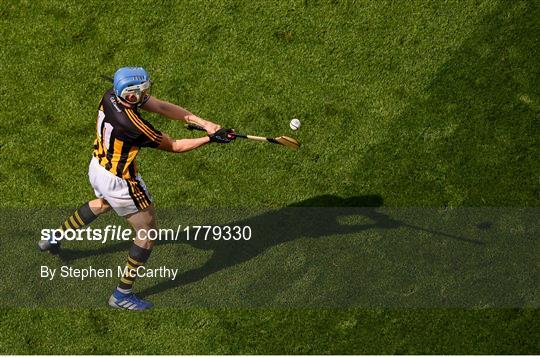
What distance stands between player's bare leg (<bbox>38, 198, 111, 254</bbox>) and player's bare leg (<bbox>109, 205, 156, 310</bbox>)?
621 millimetres

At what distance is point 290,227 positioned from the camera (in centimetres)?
1485

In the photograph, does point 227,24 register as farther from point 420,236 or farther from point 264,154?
point 420,236

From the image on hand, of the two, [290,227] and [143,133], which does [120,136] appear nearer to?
[143,133]

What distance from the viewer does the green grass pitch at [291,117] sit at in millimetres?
13734

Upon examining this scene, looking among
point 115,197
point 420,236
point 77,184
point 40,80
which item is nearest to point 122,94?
point 115,197

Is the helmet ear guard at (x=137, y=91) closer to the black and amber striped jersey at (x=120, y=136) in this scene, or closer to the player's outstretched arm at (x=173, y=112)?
the black and amber striped jersey at (x=120, y=136)

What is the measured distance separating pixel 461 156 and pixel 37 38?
7304 mm

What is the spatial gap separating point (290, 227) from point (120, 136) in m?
3.32

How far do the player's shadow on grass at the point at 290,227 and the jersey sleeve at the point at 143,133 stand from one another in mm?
2394

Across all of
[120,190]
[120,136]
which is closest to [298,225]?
[120,190]

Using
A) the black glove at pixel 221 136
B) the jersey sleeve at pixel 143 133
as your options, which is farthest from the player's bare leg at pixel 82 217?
the black glove at pixel 221 136

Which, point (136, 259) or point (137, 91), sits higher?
point (137, 91)

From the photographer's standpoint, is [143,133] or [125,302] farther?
[125,302]

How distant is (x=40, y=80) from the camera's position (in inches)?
635
